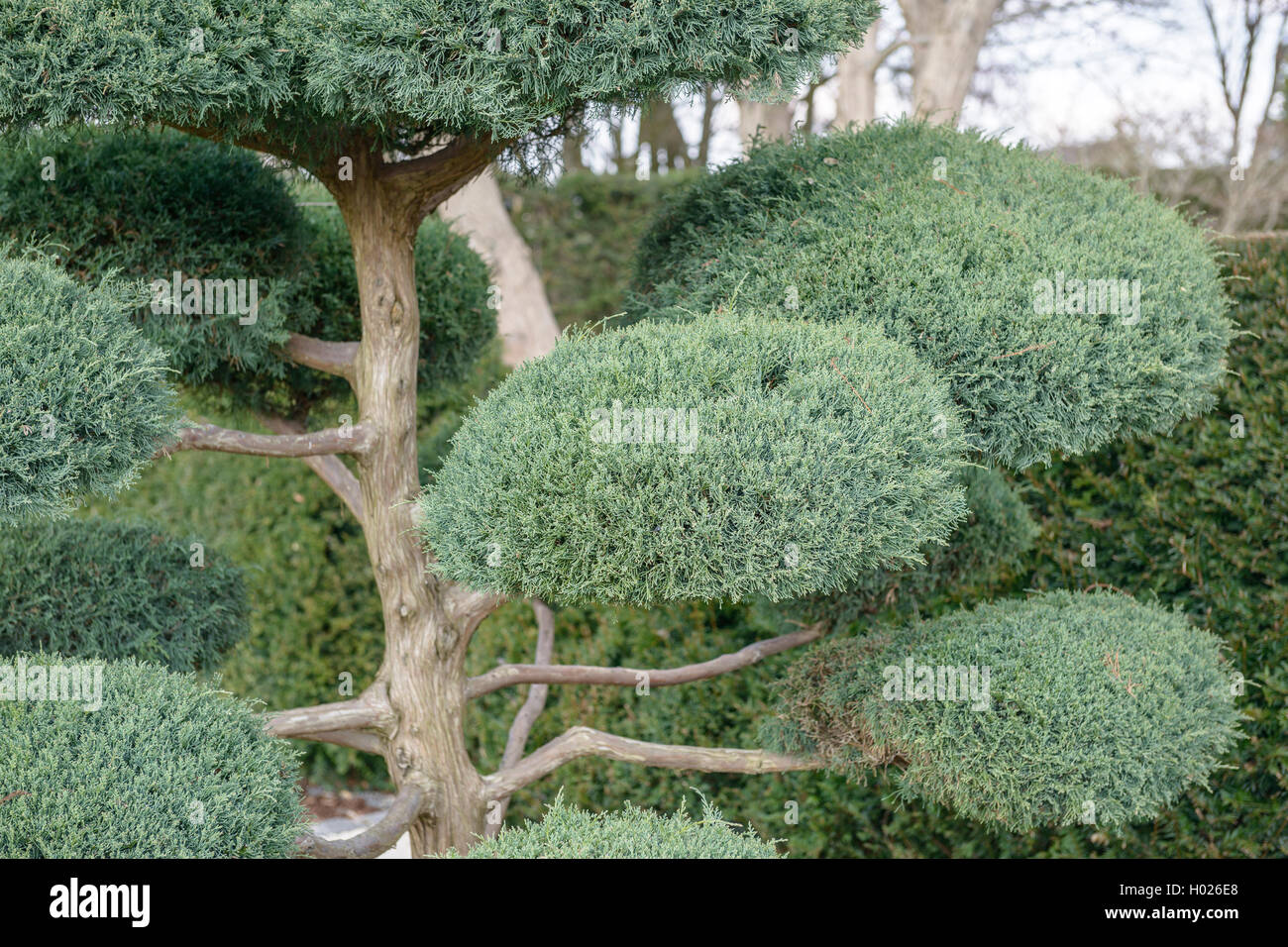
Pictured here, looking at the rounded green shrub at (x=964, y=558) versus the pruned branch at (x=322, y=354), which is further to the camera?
the rounded green shrub at (x=964, y=558)

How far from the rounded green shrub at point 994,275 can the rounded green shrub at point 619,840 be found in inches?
44.1

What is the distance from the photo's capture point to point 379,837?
10.0 ft

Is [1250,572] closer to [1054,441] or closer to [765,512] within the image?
[1054,441]

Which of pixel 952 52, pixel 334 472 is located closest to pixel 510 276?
pixel 334 472

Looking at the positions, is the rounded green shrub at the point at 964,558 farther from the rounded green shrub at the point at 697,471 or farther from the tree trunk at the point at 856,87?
the tree trunk at the point at 856,87

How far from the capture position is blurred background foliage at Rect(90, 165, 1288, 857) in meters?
3.77

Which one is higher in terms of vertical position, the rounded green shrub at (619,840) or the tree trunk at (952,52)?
the tree trunk at (952,52)

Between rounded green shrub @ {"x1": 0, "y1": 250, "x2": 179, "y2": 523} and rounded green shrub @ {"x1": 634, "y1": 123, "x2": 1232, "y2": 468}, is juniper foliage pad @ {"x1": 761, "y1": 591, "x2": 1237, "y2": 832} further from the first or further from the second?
rounded green shrub @ {"x1": 0, "y1": 250, "x2": 179, "y2": 523}

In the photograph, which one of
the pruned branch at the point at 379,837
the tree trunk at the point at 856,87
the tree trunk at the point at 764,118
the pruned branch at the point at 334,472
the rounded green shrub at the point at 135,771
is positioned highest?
the tree trunk at the point at 856,87

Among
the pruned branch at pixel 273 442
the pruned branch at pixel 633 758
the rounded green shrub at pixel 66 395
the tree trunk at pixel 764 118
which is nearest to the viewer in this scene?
the rounded green shrub at pixel 66 395

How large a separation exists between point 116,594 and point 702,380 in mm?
2256

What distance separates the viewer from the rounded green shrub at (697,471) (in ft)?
6.83

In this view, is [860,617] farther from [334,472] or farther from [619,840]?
[334,472]

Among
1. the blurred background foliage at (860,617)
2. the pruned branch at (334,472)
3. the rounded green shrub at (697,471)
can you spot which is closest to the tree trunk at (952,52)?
the blurred background foliage at (860,617)
